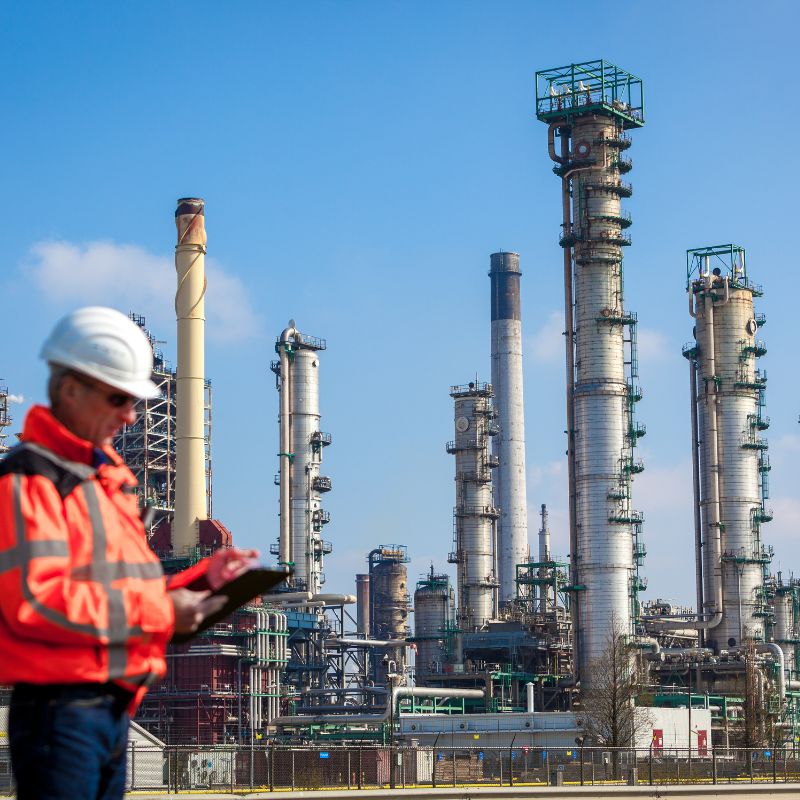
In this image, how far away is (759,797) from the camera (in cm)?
2067

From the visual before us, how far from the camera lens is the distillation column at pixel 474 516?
82938mm

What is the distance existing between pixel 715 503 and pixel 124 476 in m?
74.3

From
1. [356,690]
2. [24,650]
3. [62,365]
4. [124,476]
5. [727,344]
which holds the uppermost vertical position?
[727,344]

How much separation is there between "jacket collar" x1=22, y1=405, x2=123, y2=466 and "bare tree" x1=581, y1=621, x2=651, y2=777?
152 feet

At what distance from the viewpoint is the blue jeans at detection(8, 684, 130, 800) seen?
334 cm

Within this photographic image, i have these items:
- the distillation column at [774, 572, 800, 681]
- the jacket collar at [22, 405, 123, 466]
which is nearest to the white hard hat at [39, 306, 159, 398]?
the jacket collar at [22, 405, 123, 466]

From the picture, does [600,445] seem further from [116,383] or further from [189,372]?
[116,383]

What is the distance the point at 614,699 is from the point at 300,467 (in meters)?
33.8

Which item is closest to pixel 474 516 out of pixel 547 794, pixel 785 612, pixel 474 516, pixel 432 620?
pixel 474 516

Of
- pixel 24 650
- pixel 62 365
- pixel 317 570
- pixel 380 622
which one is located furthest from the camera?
pixel 380 622

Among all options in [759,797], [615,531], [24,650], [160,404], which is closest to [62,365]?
[24,650]

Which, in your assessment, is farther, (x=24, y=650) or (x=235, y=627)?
(x=235, y=627)

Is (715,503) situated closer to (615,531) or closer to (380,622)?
(615,531)

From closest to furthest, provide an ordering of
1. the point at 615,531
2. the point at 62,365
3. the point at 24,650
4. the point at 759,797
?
the point at 24,650, the point at 62,365, the point at 759,797, the point at 615,531
